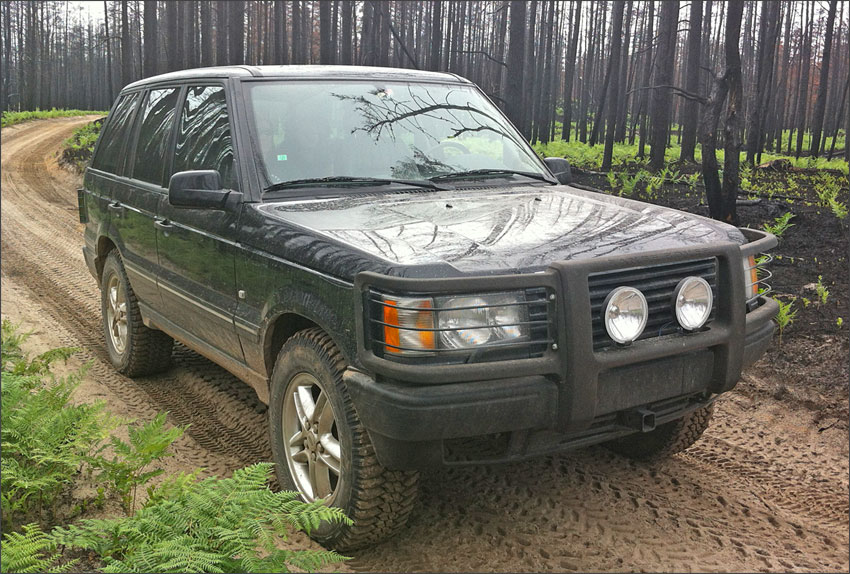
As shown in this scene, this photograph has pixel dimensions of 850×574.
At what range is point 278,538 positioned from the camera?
3.52m

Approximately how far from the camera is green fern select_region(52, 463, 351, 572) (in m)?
2.82

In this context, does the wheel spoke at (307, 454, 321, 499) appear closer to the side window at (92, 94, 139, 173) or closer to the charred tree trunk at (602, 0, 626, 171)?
the side window at (92, 94, 139, 173)

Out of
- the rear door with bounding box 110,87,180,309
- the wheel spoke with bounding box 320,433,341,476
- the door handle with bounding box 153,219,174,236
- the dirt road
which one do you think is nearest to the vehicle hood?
the wheel spoke with bounding box 320,433,341,476

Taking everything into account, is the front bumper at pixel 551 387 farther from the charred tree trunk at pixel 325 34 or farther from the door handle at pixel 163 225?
the charred tree trunk at pixel 325 34

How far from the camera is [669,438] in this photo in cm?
407

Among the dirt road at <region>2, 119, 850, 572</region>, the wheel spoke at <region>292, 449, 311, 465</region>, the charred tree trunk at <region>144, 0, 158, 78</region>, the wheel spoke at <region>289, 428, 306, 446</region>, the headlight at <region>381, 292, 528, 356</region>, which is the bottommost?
the dirt road at <region>2, 119, 850, 572</region>

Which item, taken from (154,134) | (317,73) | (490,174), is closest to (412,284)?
(490,174)

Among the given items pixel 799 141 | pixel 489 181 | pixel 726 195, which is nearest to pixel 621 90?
pixel 799 141

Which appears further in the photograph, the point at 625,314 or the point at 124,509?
the point at 124,509

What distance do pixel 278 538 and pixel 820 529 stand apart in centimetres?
248

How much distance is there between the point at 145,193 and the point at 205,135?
929 mm

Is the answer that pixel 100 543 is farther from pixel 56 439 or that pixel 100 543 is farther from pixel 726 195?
pixel 726 195

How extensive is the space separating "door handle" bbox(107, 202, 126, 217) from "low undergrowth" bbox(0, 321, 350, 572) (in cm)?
158

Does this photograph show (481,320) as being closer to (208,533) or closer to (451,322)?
(451,322)
